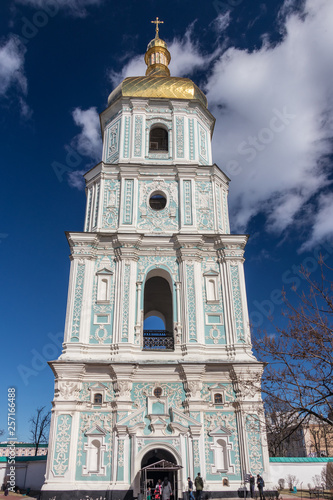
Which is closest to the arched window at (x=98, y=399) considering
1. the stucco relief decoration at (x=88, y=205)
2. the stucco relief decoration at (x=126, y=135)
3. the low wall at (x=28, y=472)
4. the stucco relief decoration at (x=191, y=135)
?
the low wall at (x=28, y=472)

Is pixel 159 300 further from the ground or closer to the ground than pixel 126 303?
further from the ground

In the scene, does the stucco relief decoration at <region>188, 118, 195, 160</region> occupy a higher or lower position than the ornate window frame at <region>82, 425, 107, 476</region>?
higher

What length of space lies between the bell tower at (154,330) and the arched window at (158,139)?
0.15m

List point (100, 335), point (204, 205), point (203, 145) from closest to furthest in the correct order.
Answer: point (100, 335), point (204, 205), point (203, 145)

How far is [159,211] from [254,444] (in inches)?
380

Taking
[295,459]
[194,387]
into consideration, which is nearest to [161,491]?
[194,387]

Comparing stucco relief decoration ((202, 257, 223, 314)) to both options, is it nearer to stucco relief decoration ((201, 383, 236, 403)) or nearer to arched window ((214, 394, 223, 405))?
stucco relief decoration ((201, 383, 236, 403))

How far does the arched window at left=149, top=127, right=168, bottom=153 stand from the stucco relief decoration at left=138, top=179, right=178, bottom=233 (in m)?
2.80

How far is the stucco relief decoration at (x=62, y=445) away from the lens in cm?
1369

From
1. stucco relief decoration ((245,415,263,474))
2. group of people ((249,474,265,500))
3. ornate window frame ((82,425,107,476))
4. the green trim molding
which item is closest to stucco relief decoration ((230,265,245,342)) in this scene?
stucco relief decoration ((245,415,263,474))

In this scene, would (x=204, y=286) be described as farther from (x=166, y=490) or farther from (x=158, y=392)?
(x=166, y=490)

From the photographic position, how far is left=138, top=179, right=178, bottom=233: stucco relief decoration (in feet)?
60.3

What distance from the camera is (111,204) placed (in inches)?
743

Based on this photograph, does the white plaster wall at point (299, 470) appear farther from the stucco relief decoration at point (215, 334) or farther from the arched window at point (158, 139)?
the arched window at point (158, 139)
